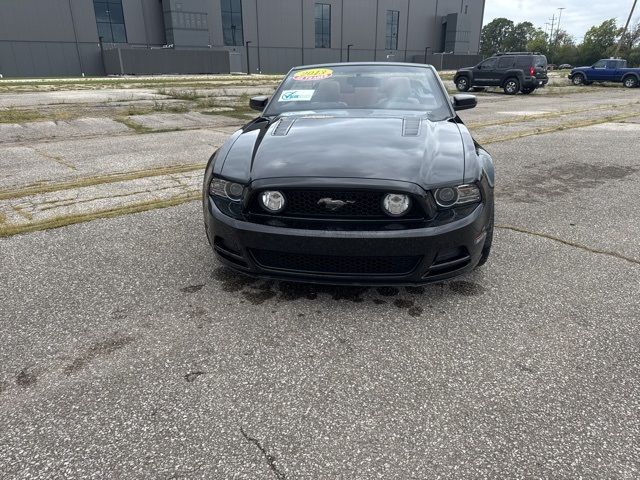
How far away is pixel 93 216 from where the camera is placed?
4.46 meters

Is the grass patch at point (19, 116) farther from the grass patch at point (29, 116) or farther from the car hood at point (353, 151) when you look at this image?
the car hood at point (353, 151)

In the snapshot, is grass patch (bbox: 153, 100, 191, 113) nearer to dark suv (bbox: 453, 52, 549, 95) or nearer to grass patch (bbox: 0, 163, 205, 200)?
grass patch (bbox: 0, 163, 205, 200)

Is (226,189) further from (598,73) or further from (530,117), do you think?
(598,73)

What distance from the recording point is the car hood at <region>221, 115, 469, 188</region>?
2.68 metres

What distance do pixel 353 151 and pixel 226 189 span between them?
82 cm

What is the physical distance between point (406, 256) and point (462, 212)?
43 cm

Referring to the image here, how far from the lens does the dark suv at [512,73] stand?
21625 mm

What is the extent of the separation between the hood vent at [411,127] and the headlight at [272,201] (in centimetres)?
104

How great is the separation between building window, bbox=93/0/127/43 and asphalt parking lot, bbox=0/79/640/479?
4479 cm

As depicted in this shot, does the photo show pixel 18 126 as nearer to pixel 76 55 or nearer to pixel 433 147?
pixel 433 147

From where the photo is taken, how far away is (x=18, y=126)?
944 cm

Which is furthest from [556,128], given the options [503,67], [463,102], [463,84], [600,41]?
[600,41]

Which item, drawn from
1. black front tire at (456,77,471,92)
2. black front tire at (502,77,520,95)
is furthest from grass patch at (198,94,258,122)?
black front tire at (502,77,520,95)

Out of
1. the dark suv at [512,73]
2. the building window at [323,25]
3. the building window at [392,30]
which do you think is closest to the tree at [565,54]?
the building window at [392,30]
